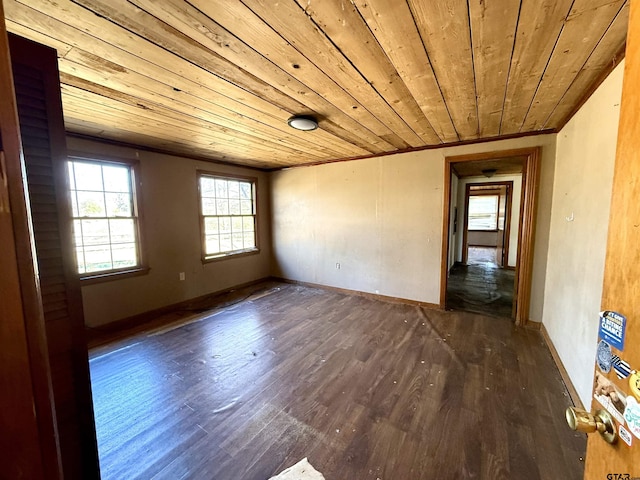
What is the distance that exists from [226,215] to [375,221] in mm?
2613

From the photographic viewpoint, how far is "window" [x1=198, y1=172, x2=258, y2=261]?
429 centimetres

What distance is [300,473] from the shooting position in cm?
138

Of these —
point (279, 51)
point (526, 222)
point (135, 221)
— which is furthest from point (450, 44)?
point (135, 221)

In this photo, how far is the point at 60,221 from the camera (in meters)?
0.95

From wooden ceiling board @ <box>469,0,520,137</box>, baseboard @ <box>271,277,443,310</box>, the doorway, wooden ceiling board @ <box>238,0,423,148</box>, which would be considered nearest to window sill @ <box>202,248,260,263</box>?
baseboard @ <box>271,277,443,310</box>

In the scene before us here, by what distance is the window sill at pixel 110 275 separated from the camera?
299 cm

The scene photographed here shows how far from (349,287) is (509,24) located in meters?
3.80

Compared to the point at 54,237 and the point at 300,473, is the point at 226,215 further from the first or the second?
the point at 300,473

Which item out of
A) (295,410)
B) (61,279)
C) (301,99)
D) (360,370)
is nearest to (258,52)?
(301,99)

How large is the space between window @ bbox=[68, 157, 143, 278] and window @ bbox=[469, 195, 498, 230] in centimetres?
1020

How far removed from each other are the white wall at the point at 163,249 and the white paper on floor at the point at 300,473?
117 inches

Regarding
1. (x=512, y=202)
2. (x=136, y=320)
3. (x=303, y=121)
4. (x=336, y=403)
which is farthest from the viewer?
(x=512, y=202)

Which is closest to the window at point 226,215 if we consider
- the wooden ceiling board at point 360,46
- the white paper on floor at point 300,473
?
the wooden ceiling board at point 360,46

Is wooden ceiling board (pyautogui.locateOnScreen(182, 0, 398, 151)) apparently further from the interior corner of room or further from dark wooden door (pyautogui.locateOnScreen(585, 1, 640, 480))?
dark wooden door (pyautogui.locateOnScreen(585, 1, 640, 480))
